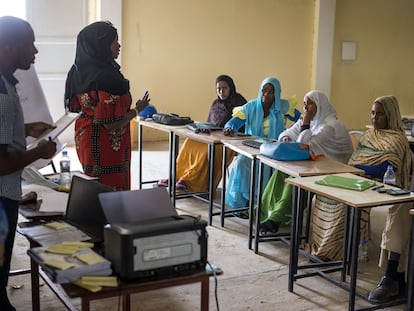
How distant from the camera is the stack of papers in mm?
2023

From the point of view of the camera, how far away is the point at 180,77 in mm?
8648

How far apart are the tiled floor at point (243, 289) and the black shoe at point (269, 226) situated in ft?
0.36

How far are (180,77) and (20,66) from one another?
6.25 m

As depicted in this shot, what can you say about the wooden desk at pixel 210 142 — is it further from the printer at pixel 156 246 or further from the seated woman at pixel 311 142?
the printer at pixel 156 246

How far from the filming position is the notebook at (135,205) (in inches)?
85.5

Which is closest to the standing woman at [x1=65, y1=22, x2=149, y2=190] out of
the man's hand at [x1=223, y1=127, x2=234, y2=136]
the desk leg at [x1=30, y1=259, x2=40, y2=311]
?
the desk leg at [x1=30, y1=259, x2=40, y2=311]

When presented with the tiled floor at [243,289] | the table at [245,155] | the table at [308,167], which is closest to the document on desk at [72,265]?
the tiled floor at [243,289]

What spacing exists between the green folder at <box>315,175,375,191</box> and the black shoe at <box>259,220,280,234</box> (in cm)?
109

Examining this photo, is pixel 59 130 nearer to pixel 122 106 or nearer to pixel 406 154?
pixel 122 106

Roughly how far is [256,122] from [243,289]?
186cm

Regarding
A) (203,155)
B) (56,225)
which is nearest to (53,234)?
(56,225)

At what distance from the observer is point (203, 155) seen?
5578 millimetres

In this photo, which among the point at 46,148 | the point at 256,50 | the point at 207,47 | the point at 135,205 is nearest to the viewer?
the point at 135,205

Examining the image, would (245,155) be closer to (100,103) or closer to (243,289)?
(243,289)
